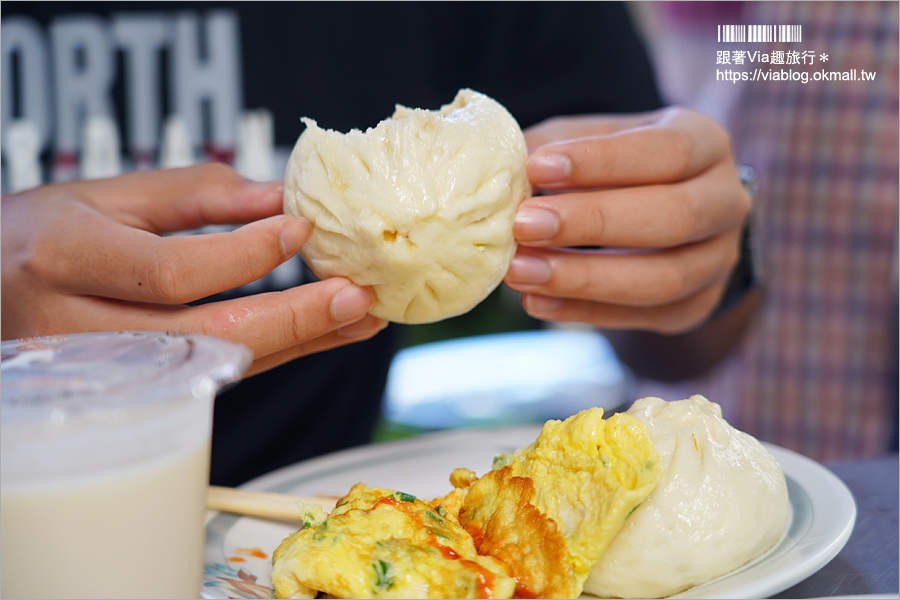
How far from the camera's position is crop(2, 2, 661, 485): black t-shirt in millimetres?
2221

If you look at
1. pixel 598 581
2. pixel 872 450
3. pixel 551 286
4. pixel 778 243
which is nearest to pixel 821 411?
pixel 872 450

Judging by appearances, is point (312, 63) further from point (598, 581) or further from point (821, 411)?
point (821, 411)

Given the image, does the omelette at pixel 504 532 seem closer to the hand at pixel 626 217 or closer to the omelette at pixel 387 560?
the omelette at pixel 387 560

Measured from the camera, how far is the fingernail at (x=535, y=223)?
1307 mm

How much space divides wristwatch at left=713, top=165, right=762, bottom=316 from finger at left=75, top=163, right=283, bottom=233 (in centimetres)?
128

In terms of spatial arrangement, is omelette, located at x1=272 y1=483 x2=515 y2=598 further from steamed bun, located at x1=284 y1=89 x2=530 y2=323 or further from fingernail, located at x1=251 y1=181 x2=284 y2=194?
fingernail, located at x1=251 y1=181 x2=284 y2=194

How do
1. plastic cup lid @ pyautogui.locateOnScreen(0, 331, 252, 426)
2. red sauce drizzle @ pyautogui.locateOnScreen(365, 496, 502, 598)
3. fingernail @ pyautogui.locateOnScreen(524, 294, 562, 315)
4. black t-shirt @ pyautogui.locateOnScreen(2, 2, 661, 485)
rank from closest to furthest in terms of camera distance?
plastic cup lid @ pyautogui.locateOnScreen(0, 331, 252, 426), red sauce drizzle @ pyautogui.locateOnScreen(365, 496, 502, 598), fingernail @ pyautogui.locateOnScreen(524, 294, 562, 315), black t-shirt @ pyautogui.locateOnScreen(2, 2, 661, 485)

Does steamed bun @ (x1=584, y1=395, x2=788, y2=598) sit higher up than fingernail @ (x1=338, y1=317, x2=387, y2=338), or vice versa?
fingernail @ (x1=338, y1=317, x2=387, y2=338)

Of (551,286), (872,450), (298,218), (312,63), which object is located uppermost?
(312,63)

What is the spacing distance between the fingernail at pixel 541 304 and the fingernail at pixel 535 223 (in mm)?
225

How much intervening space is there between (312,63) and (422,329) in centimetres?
297

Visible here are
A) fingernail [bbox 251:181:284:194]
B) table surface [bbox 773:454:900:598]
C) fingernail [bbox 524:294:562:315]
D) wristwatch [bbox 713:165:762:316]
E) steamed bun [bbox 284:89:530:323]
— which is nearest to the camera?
table surface [bbox 773:454:900:598]

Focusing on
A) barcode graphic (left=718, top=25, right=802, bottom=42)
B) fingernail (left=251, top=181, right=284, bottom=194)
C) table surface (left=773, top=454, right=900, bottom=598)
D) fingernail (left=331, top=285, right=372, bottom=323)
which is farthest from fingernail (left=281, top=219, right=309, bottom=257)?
barcode graphic (left=718, top=25, right=802, bottom=42)

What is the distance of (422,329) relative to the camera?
5078 mm
